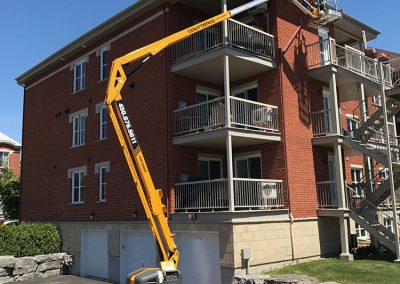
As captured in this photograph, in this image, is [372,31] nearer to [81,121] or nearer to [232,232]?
[232,232]

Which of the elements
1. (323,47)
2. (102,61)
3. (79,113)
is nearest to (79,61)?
(102,61)

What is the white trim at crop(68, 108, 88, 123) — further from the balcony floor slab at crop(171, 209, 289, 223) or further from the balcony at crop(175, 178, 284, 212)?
the balcony floor slab at crop(171, 209, 289, 223)

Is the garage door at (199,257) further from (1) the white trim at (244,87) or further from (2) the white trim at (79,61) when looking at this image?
(2) the white trim at (79,61)

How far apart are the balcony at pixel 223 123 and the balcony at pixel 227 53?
1611mm

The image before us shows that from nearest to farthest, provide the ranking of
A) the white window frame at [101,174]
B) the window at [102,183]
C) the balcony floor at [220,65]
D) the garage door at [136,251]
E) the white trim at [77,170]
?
1. the balcony floor at [220,65]
2. the garage door at [136,251]
3. the white window frame at [101,174]
4. the window at [102,183]
5. the white trim at [77,170]

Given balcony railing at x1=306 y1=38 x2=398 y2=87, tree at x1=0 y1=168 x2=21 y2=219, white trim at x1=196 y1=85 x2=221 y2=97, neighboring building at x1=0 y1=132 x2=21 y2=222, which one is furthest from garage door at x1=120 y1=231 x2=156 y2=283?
neighboring building at x1=0 y1=132 x2=21 y2=222

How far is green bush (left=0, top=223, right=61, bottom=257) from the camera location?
21.6 m

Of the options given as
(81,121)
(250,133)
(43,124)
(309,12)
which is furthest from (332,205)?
(43,124)

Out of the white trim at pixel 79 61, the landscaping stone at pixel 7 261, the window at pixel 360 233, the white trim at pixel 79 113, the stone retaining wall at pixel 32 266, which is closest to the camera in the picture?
the landscaping stone at pixel 7 261

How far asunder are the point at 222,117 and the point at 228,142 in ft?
4.27

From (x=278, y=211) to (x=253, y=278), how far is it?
3.84m

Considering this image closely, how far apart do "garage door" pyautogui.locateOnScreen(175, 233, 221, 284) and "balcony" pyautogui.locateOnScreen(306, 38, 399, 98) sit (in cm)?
910

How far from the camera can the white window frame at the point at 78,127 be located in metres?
24.2

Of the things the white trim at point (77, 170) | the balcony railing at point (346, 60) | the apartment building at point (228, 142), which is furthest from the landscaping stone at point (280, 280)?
the white trim at point (77, 170)
